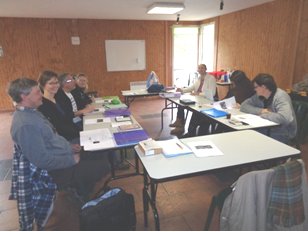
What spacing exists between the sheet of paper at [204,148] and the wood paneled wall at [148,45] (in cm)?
339

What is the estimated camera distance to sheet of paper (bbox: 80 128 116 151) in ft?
6.13

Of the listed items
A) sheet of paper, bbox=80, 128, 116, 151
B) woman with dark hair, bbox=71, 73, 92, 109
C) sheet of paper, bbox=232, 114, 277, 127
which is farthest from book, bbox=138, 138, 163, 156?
woman with dark hair, bbox=71, 73, 92, 109

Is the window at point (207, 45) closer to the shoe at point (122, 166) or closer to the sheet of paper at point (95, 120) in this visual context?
the shoe at point (122, 166)

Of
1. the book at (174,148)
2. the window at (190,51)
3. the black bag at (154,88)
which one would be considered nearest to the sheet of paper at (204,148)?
the book at (174,148)

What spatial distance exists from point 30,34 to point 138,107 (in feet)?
10.8

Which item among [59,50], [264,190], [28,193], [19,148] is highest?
[59,50]

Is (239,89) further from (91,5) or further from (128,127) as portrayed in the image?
(91,5)

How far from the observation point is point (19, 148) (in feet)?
5.24

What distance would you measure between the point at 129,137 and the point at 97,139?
282mm

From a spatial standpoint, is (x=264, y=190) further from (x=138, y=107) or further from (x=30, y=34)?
(x=30, y=34)

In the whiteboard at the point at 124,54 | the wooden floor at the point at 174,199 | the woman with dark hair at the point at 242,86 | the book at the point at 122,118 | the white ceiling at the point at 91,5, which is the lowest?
the wooden floor at the point at 174,199

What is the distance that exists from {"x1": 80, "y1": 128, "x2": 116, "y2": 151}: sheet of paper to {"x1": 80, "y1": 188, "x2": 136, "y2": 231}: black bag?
38cm

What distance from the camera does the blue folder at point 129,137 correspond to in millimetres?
1918

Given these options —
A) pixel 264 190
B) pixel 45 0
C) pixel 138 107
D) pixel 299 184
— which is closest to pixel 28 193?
pixel 264 190
